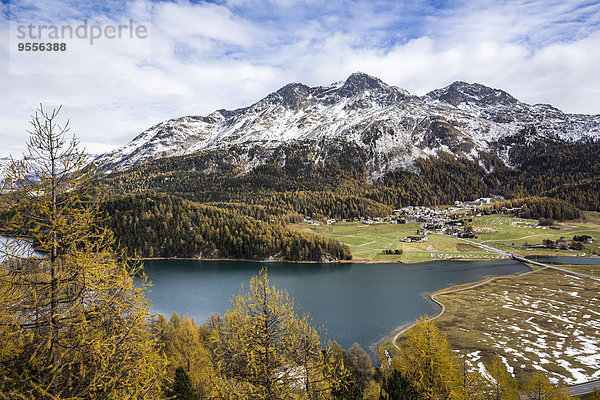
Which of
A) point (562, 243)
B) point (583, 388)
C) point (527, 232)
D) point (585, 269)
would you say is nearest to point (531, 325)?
point (583, 388)

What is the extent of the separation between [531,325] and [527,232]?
337 feet

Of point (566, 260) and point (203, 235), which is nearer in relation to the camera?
point (566, 260)

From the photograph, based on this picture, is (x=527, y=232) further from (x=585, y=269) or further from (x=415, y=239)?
(x=585, y=269)

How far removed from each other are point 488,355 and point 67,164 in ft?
157

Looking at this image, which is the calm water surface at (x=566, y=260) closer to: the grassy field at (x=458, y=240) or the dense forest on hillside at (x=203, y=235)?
the grassy field at (x=458, y=240)

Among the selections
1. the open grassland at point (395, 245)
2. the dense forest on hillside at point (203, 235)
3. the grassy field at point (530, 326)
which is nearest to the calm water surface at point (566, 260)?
the open grassland at point (395, 245)

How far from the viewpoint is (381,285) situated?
249 ft

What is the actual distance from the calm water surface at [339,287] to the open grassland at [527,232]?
22.1m

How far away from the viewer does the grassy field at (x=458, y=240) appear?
10531cm

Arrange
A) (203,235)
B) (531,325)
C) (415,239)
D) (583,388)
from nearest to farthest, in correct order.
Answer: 1. (583,388)
2. (531,325)
3. (203,235)
4. (415,239)

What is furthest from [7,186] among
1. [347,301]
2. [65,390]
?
[347,301]

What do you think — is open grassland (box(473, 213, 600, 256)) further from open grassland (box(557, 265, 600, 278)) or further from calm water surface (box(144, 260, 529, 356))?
calm water surface (box(144, 260, 529, 356))

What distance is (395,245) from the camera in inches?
4653

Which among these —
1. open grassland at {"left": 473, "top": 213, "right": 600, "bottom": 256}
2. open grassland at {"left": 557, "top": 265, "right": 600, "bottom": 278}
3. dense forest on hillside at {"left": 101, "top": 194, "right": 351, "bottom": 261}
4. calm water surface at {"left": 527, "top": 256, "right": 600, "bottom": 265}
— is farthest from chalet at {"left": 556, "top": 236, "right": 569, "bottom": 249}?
dense forest on hillside at {"left": 101, "top": 194, "right": 351, "bottom": 261}
